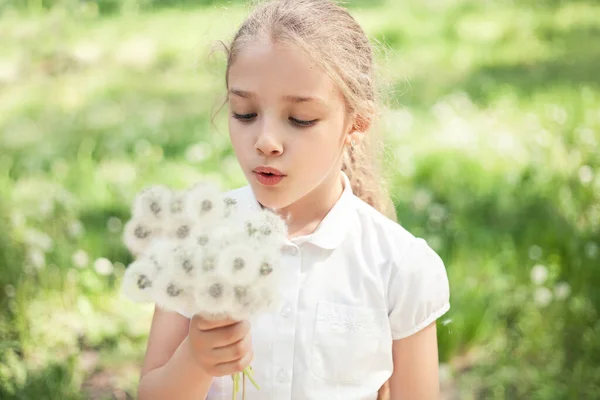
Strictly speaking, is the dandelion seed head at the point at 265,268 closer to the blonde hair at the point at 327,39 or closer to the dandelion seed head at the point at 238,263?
the dandelion seed head at the point at 238,263

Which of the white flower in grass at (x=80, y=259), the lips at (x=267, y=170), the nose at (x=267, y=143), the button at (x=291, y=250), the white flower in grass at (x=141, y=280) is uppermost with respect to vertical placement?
the white flower in grass at (x=141, y=280)

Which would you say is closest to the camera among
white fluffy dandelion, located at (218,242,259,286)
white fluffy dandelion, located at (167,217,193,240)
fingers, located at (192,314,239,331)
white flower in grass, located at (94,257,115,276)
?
white fluffy dandelion, located at (218,242,259,286)

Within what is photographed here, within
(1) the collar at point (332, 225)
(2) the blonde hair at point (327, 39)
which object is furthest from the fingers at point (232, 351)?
(2) the blonde hair at point (327, 39)

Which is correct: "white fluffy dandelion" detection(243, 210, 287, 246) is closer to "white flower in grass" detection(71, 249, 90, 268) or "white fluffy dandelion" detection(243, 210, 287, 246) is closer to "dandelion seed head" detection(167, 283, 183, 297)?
"dandelion seed head" detection(167, 283, 183, 297)

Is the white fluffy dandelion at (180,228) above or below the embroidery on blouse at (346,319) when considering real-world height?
above

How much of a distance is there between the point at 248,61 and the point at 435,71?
3.59m

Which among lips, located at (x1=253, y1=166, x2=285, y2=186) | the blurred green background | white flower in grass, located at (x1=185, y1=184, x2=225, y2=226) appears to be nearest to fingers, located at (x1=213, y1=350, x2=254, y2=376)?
white flower in grass, located at (x1=185, y1=184, x2=225, y2=226)

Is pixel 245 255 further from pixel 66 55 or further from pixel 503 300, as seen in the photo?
pixel 66 55

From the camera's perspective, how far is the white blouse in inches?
75.7

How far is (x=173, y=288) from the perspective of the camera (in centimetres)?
126

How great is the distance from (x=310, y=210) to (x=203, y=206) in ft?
2.42

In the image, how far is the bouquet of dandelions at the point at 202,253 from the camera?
1229mm

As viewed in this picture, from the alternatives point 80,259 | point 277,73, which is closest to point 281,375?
point 277,73

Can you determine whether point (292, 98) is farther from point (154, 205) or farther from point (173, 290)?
point (173, 290)
